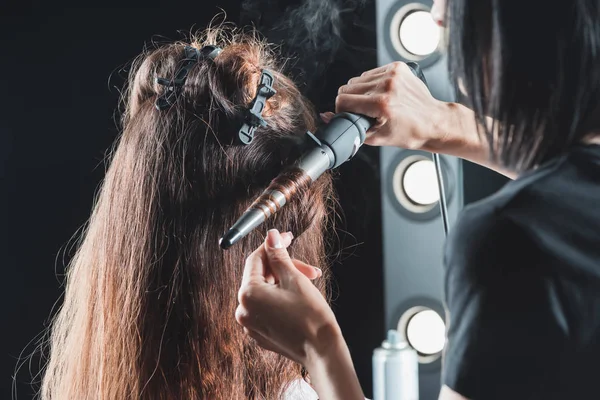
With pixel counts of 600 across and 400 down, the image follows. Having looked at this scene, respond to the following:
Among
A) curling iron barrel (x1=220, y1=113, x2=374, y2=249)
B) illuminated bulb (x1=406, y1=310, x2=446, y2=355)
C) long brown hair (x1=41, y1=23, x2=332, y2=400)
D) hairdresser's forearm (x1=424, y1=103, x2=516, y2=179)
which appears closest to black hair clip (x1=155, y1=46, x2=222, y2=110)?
long brown hair (x1=41, y1=23, x2=332, y2=400)

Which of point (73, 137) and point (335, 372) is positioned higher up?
point (73, 137)

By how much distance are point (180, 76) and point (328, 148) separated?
0.25 meters

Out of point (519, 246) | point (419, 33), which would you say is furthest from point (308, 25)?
point (519, 246)

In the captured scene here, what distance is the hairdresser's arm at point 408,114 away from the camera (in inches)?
29.2

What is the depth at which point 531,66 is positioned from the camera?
0.54m

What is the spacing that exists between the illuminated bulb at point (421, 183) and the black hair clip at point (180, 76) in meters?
0.52

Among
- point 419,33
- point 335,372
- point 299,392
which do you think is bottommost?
point 299,392

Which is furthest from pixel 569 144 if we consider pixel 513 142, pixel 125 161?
pixel 125 161

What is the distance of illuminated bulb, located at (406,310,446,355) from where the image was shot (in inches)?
46.7

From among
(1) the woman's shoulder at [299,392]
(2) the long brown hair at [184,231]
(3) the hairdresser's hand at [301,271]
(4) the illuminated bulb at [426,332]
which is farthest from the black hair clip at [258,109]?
(4) the illuminated bulb at [426,332]

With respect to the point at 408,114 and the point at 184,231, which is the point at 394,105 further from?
the point at 184,231

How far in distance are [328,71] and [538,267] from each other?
0.91m

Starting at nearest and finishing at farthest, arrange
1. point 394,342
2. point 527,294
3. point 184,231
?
point 527,294, point 184,231, point 394,342

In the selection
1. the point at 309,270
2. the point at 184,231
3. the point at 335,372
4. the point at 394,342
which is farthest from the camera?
the point at 394,342
